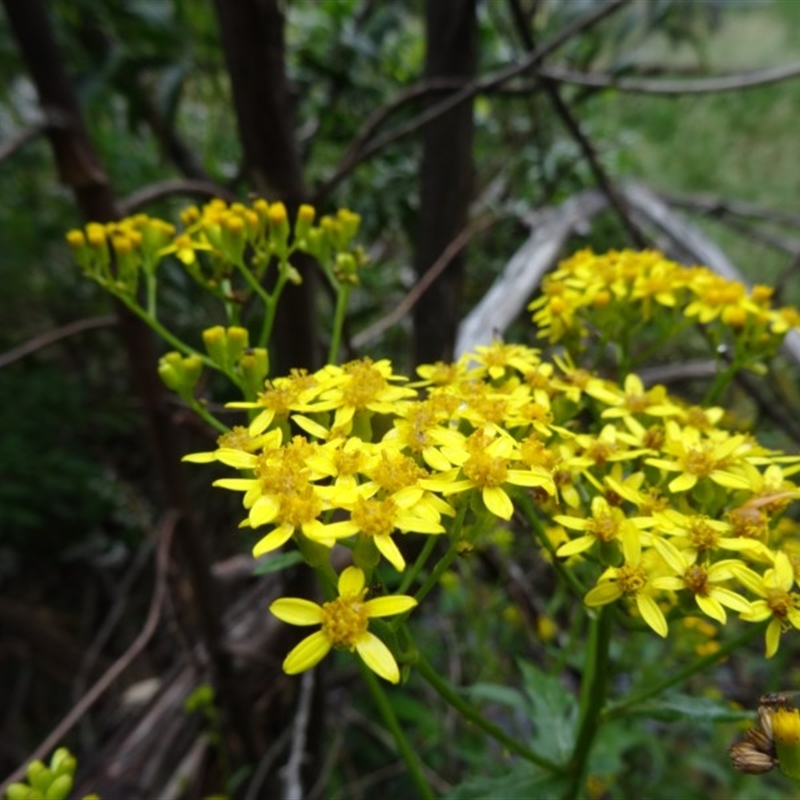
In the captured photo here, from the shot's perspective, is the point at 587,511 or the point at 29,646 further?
the point at 29,646

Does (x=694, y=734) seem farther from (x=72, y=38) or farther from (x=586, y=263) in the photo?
(x=72, y=38)

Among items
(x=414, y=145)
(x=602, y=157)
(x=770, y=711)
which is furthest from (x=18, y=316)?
(x=770, y=711)

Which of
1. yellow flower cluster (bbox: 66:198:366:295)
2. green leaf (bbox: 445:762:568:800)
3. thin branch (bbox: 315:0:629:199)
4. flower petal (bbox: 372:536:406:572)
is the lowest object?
green leaf (bbox: 445:762:568:800)

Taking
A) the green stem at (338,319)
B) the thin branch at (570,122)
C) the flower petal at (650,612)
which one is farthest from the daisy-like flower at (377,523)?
the thin branch at (570,122)

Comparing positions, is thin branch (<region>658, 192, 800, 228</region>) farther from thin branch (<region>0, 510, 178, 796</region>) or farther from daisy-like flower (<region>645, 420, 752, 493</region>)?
thin branch (<region>0, 510, 178, 796</region>)

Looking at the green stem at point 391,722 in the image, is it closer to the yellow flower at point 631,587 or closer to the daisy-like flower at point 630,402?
the yellow flower at point 631,587

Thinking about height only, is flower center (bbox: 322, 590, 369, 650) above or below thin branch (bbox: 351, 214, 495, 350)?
below

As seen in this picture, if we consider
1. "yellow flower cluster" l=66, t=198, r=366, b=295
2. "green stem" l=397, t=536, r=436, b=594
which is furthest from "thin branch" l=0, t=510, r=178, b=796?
"green stem" l=397, t=536, r=436, b=594

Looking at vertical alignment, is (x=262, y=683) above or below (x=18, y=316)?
below

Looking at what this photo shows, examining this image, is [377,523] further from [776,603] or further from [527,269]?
[527,269]
